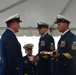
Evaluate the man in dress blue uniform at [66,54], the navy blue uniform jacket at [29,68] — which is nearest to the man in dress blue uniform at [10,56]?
the man in dress blue uniform at [66,54]

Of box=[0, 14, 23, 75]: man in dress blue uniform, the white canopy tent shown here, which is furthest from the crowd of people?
the white canopy tent

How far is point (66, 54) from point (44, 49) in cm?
69

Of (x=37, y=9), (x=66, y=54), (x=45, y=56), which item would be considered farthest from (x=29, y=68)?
(x=37, y=9)

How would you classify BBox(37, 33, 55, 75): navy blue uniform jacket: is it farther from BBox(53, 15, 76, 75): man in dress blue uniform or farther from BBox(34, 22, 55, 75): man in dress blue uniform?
BBox(53, 15, 76, 75): man in dress blue uniform

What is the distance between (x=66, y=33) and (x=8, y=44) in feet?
2.89

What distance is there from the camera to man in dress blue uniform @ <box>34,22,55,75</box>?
3803 millimetres

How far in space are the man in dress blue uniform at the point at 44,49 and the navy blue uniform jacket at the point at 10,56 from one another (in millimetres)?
918

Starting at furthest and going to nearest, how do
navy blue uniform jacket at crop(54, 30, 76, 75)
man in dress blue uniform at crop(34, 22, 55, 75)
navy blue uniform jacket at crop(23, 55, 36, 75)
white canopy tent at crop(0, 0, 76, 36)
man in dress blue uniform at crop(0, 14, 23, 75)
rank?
white canopy tent at crop(0, 0, 76, 36) < navy blue uniform jacket at crop(23, 55, 36, 75) < man in dress blue uniform at crop(34, 22, 55, 75) < navy blue uniform jacket at crop(54, 30, 76, 75) < man in dress blue uniform at crop(0, 14, 23, 75)

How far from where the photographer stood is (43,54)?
375cm

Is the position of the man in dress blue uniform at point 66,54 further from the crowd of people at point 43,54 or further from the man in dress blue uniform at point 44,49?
the man in dress blue uniform at point 44,49

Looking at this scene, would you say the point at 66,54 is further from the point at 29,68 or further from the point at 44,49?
the point at 29,68

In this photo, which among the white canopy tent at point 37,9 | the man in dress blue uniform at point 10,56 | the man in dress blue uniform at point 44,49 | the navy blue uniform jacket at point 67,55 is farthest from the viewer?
the white canopy tent at point 37,9

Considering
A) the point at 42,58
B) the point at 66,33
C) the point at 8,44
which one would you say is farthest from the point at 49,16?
the point at 8,44

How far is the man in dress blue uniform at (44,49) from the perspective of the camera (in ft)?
12.5
